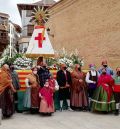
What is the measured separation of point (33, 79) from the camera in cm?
1055

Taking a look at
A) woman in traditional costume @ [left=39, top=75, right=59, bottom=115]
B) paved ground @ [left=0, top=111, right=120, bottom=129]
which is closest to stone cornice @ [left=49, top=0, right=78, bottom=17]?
woman in traditional costume @ [left=39, top=75, right=59, bottom=115]

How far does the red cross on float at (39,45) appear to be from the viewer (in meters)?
13.2

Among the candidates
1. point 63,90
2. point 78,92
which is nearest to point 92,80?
point 78,92

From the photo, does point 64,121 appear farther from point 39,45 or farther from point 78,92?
point 39,45

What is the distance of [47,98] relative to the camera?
34.2 feet

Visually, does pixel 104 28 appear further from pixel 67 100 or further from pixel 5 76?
pixel 5 76

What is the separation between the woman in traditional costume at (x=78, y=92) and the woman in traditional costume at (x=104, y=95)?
49cm

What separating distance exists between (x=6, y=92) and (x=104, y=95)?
9.37 ft

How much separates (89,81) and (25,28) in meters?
44.4

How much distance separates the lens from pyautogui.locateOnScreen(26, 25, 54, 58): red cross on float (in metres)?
13.2

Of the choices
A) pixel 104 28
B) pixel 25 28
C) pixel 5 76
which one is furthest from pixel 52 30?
pixel 25 28

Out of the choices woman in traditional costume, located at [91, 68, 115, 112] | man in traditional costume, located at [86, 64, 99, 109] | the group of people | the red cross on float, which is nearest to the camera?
the group of people

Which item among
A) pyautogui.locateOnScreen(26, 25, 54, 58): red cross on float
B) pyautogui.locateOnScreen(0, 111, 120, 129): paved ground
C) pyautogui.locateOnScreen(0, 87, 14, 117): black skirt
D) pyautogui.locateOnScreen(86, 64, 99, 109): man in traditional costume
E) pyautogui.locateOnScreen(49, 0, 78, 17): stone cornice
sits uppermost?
pyautogui.locateOnScreen(49, 0, 78, 17): stone cornice

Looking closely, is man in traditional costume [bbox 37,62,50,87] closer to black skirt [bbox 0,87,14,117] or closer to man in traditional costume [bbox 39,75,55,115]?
man in traditional costume [bbox 39,75,55,115]
